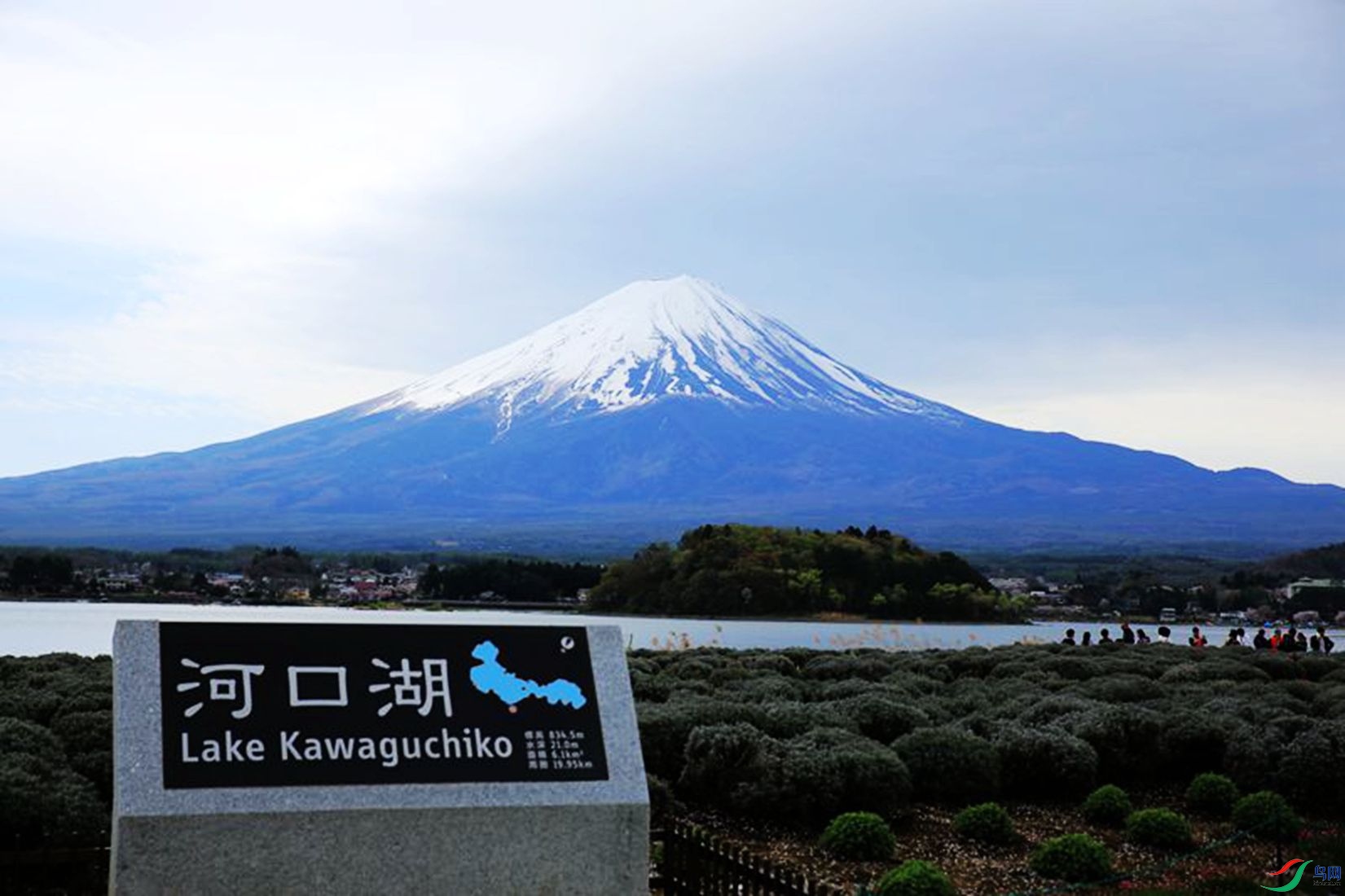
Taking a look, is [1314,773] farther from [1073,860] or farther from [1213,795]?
[1073,860]

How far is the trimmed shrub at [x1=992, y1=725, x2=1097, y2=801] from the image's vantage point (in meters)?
15.1

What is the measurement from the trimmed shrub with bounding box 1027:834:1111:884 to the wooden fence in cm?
211

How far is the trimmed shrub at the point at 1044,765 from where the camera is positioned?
1514 cm

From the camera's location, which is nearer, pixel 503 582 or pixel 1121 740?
pixel 1121 740

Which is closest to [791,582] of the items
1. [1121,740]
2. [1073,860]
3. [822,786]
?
[1121,740]

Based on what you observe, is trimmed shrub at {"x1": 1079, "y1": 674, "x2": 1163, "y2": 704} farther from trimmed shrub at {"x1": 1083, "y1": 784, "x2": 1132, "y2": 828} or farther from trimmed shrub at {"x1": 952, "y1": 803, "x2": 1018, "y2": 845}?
trimmed shrub at {"x1": 952, "y1": 803, "x2": 1018, "y2": 845}

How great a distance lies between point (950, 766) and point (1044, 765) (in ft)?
3.75

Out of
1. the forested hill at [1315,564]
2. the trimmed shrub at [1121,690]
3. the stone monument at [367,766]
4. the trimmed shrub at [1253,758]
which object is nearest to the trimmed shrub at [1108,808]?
the trimmed shrub at [1253,758]

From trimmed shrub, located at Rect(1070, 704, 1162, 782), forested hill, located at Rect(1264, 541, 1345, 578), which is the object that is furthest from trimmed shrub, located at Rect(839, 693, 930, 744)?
forested hill, located at Rect(1264, 541, 1345, 578)

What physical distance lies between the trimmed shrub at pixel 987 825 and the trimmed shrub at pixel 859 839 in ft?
2.83

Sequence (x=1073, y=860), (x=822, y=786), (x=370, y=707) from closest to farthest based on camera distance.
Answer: (x=370, y=707), (x=1073, y=860), (x=822, y=786)

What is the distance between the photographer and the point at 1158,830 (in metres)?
13.4

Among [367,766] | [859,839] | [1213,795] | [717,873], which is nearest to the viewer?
[367,766]

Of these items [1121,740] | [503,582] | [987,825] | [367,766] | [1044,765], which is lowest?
[987,825]
